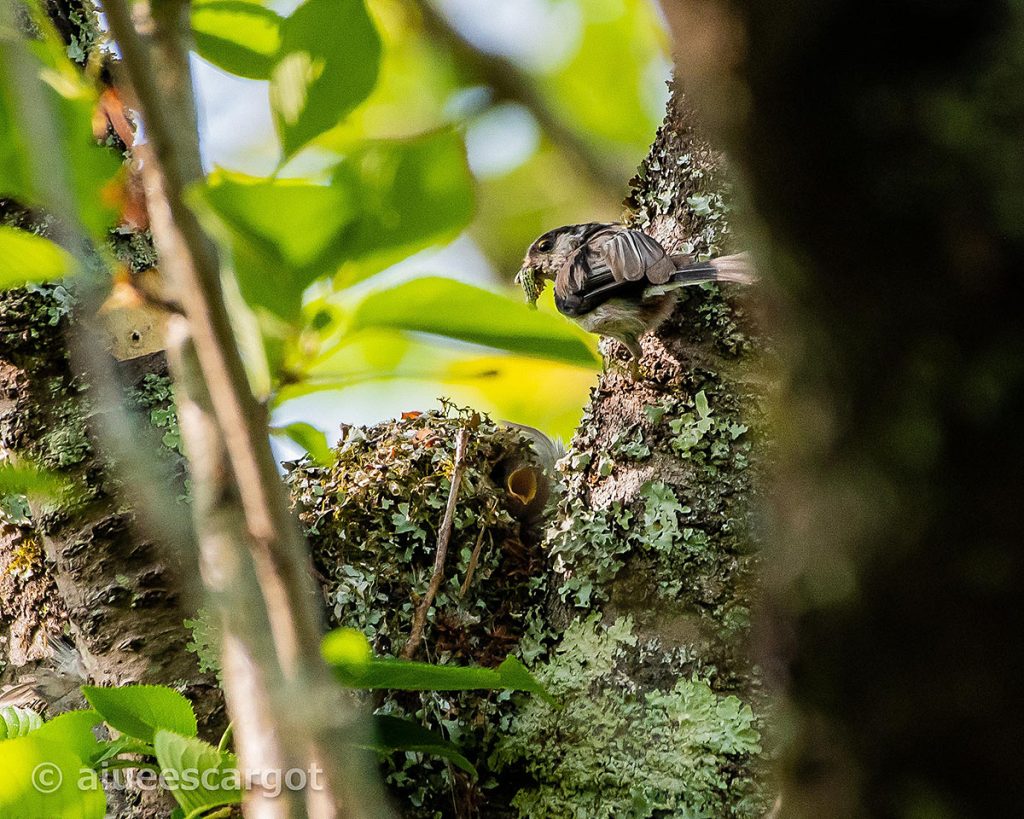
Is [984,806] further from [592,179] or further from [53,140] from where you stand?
[592,179]

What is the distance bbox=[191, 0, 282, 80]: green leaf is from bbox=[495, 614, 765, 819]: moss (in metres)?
1.01

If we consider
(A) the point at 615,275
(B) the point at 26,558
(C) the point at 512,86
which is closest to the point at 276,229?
(B) the point at 26,558

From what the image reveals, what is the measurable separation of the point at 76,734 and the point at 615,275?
170cm

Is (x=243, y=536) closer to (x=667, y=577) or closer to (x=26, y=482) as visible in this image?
(x=26, y=482)

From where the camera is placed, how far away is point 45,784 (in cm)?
93

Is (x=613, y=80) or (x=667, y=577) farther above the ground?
(x=613, y=80)

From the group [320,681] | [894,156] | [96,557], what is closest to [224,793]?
[320,681]

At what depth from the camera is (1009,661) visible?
1.29 feet

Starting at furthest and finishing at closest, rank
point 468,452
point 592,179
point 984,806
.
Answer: point 592,179 < point 468,452 < point 984,806

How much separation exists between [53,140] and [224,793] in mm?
615

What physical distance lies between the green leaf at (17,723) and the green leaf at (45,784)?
215 mm

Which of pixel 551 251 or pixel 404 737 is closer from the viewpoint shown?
pixel 404 737

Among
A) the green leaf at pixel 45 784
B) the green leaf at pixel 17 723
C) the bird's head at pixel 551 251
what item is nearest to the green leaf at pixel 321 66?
the green leaf at pixel 45 784

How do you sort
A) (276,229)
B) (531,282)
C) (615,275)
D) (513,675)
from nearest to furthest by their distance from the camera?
(276,229) → (513,675) → (615,275) → (531,282)
